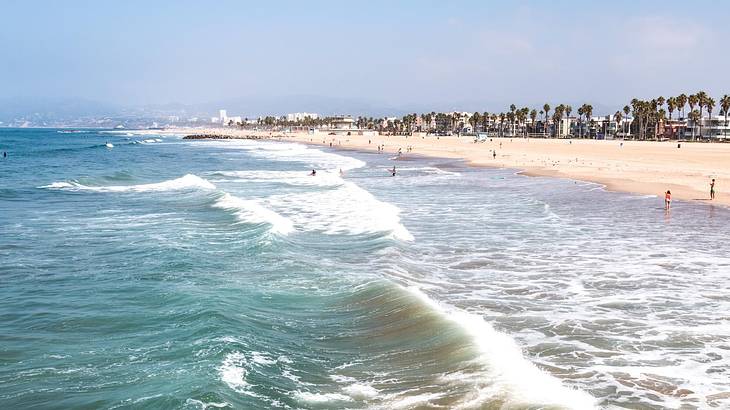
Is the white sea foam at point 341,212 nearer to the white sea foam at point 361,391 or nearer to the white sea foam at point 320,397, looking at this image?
the white sea foam at point 361,391

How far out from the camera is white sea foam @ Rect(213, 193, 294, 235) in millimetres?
25625

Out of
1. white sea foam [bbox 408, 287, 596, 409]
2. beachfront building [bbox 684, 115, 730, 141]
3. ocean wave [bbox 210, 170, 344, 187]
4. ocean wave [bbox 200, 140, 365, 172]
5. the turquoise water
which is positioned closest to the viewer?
white sea foam [bbox 408, 287, 596, 409]

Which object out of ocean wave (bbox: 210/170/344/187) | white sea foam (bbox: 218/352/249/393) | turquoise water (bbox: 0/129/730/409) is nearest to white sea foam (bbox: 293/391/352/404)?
turquoise water (bbox: 0/129/730/409)

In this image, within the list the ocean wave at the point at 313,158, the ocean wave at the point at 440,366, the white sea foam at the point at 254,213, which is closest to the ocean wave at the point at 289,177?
the ocean wave at the point at 313,158

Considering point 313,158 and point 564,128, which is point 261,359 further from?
point 564,128

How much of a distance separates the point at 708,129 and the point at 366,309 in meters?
134

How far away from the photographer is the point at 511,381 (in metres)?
10.3

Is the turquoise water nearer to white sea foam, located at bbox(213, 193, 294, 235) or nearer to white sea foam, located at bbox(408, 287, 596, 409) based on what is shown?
white sea foam, located at bbox(408, 287, 596, 409)

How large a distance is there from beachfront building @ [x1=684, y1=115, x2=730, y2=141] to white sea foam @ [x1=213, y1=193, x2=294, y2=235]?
370 ft

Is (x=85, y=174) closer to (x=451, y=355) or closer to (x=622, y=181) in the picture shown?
(x=622, y=181)

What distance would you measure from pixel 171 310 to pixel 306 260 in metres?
6.03

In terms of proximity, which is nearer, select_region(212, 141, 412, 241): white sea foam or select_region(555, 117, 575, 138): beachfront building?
select_region(212, 141, 412, 241): white sea foam

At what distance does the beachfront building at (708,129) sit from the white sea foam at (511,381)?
127 meters

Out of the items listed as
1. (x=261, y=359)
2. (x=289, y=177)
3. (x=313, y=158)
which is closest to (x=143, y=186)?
(x=289, y=177)
